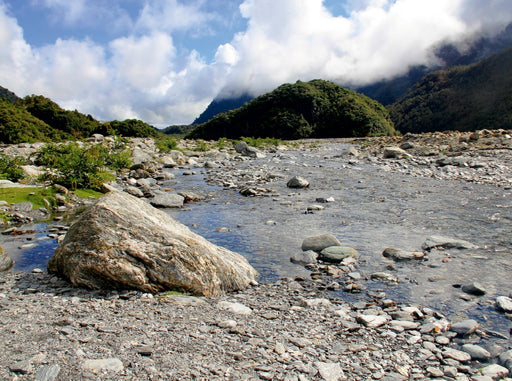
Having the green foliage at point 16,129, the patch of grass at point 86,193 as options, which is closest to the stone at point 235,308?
the patch of grass at point 86,193

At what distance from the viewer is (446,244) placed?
305 inches

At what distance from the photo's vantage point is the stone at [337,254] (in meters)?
7.03

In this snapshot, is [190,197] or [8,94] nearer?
[190,197]

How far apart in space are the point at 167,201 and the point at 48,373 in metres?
9.98

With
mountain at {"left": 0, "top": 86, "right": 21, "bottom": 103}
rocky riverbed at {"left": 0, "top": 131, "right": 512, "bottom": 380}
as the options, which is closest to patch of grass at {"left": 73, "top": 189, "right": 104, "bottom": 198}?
rocky riverbed at {"left": 0, "top": 131, "right": 512, "bottom": 380}

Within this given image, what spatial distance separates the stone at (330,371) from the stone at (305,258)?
3.43 metres

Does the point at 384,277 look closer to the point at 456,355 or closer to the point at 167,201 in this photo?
the point at 456,355

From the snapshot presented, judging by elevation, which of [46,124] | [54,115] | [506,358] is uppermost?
[54,115]

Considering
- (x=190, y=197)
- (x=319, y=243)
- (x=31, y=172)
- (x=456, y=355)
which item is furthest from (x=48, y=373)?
(x=31, y=172)

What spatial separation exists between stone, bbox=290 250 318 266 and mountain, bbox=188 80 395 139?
90367 mm

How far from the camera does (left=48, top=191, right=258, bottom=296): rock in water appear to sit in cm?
538

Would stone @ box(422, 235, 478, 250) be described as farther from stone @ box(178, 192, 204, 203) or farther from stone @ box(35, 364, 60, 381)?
stone @ box(178, 192, 204, 203)

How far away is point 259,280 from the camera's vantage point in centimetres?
636

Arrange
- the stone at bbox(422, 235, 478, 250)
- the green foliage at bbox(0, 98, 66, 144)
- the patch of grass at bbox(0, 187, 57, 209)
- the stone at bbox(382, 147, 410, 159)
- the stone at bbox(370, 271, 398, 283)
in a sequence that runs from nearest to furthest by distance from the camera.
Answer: the stone at bbox(370, 271, 398, 283) < the stone at bbox(422, 235, 478, 250) < the patch of grass at bbox(0, 187, 57, 209) < the stone at bbox(382, 147, 410, 159) < the green foliage at bbox(0, 98, 66, 144)
